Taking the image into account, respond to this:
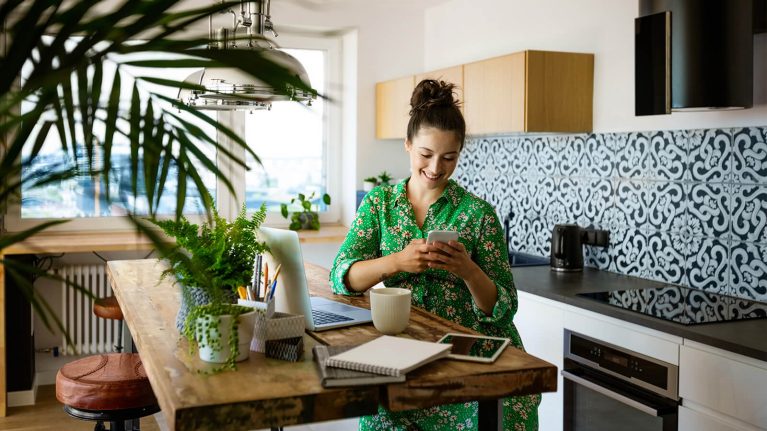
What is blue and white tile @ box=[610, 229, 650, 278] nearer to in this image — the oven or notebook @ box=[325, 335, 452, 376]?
the oven

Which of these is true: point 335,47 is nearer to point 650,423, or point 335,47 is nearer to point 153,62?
point 650,423

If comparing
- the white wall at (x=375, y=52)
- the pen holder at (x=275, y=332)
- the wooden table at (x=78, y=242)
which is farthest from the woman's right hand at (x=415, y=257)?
the white wall at (x=375, y=52)

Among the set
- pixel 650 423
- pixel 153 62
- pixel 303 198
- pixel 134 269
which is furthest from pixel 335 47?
pixel 153 62

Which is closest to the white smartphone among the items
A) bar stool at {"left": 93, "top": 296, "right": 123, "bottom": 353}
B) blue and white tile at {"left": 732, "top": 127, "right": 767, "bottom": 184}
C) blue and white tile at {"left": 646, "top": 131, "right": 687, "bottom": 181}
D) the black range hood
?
the black range hood

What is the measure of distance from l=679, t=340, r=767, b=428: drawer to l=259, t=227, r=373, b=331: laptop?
3.84 feet

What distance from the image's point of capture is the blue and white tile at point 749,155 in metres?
2.96

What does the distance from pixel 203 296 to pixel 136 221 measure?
1.14 metres

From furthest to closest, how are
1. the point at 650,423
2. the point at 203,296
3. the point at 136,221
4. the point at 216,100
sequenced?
the point at 650,423, the point at 216,100, the point at 203,296, the point at 136,221

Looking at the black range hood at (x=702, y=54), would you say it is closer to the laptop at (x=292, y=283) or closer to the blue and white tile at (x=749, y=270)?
the blue and white tile at (x=749, y=270)

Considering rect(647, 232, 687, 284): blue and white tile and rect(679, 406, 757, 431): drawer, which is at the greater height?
rect(647, 232, 687, 284): blue and white tile

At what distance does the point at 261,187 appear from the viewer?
18.1ft

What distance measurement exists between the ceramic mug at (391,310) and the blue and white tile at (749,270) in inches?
66.5

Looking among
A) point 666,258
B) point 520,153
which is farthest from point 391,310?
point 520,153

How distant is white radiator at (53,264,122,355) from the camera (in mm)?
5016
